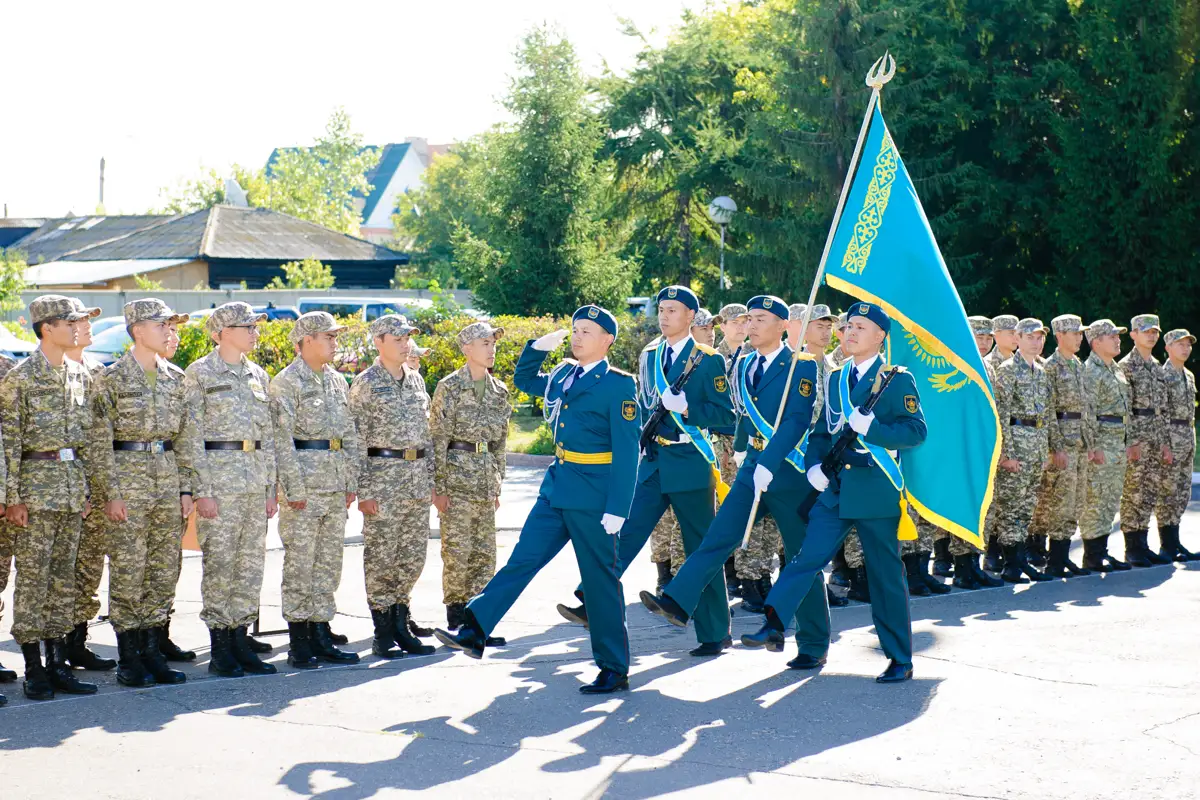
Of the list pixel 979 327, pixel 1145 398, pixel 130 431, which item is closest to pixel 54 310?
pixel 130 431

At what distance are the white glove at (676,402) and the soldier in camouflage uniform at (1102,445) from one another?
4.63 m

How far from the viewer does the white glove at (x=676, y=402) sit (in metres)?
8.30

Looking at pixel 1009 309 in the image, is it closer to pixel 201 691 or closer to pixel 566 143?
pixel 566 143

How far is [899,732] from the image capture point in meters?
6.65

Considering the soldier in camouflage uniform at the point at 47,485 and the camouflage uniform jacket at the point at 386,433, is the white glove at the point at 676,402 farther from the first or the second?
the soldier in camouflage uniform at the point at 47,485

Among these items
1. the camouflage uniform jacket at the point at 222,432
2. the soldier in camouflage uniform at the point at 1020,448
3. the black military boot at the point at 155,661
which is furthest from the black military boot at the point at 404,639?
the soldier in camouflage uniform at the point at 1020,448

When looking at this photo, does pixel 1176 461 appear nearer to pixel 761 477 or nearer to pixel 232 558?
pixel 761 477

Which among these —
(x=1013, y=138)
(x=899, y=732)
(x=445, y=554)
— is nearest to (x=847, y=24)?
(x=1013, y=138)

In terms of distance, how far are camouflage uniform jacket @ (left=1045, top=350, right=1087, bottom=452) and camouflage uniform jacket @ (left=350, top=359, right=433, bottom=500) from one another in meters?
5.50

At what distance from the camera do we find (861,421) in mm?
7535

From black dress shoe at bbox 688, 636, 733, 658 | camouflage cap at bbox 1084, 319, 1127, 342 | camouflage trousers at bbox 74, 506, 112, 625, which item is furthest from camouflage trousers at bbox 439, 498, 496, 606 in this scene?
camouflage cap at bbox 1084, 319, 1127, 342

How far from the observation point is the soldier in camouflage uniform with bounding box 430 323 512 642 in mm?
8773

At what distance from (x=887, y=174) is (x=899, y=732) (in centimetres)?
354

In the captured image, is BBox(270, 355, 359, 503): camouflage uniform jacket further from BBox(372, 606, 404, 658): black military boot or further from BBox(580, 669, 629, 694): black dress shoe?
BBox(580, 669, 629, 694): black dress shoe
